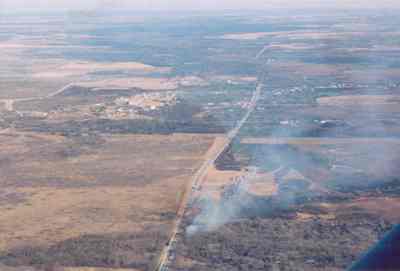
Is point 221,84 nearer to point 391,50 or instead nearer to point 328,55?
point 328,55

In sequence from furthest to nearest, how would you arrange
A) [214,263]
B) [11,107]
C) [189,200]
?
[11,107], [189,200], [214,263]

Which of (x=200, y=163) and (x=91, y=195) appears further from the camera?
(x=200, y=163)

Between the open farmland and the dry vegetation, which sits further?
the open farmland

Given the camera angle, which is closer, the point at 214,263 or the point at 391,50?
the point at 214,263

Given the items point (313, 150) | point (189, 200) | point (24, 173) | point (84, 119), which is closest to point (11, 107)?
point (84, 119)

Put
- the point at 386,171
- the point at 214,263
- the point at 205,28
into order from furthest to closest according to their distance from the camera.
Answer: the point at 205,28
the point at 386,171
the point at 214,263

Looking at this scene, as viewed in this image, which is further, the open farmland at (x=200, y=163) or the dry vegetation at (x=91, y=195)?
the open farmland at (x=200, y=163)

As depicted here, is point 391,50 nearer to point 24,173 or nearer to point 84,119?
point 84,119

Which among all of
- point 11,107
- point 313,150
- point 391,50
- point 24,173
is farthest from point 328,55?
point 24,173

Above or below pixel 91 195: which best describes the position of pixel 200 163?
below

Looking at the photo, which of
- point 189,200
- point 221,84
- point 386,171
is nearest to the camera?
point 189,200
